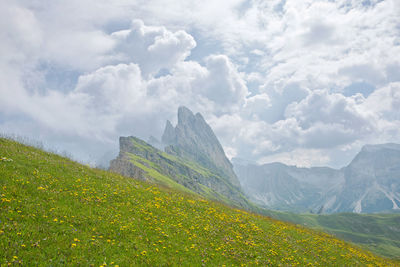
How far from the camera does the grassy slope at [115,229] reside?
37.4ft

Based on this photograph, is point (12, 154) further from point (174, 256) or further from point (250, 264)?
point (250, 264)

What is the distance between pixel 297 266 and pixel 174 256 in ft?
32.3

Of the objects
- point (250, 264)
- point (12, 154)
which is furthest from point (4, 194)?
point (250, 264)

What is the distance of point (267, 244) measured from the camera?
66.5 ft

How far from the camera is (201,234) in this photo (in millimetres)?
18422

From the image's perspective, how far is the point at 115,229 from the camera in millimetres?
14836

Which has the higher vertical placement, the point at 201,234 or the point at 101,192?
the point at 101,192

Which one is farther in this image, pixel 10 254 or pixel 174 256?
pixel 174 256

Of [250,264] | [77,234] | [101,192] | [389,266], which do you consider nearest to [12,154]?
[101,192]

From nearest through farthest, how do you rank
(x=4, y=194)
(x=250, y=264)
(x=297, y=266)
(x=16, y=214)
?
1. (x=16, y=214)
2. (x=4, y=194)
3. (x=250, y=264)
4. (x=297, y=266)

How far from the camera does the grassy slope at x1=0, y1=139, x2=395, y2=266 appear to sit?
1141 cm

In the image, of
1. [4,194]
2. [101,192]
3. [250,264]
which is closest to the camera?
[4,194]

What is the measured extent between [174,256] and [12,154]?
1746cm

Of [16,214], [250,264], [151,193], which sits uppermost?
[151,193]
